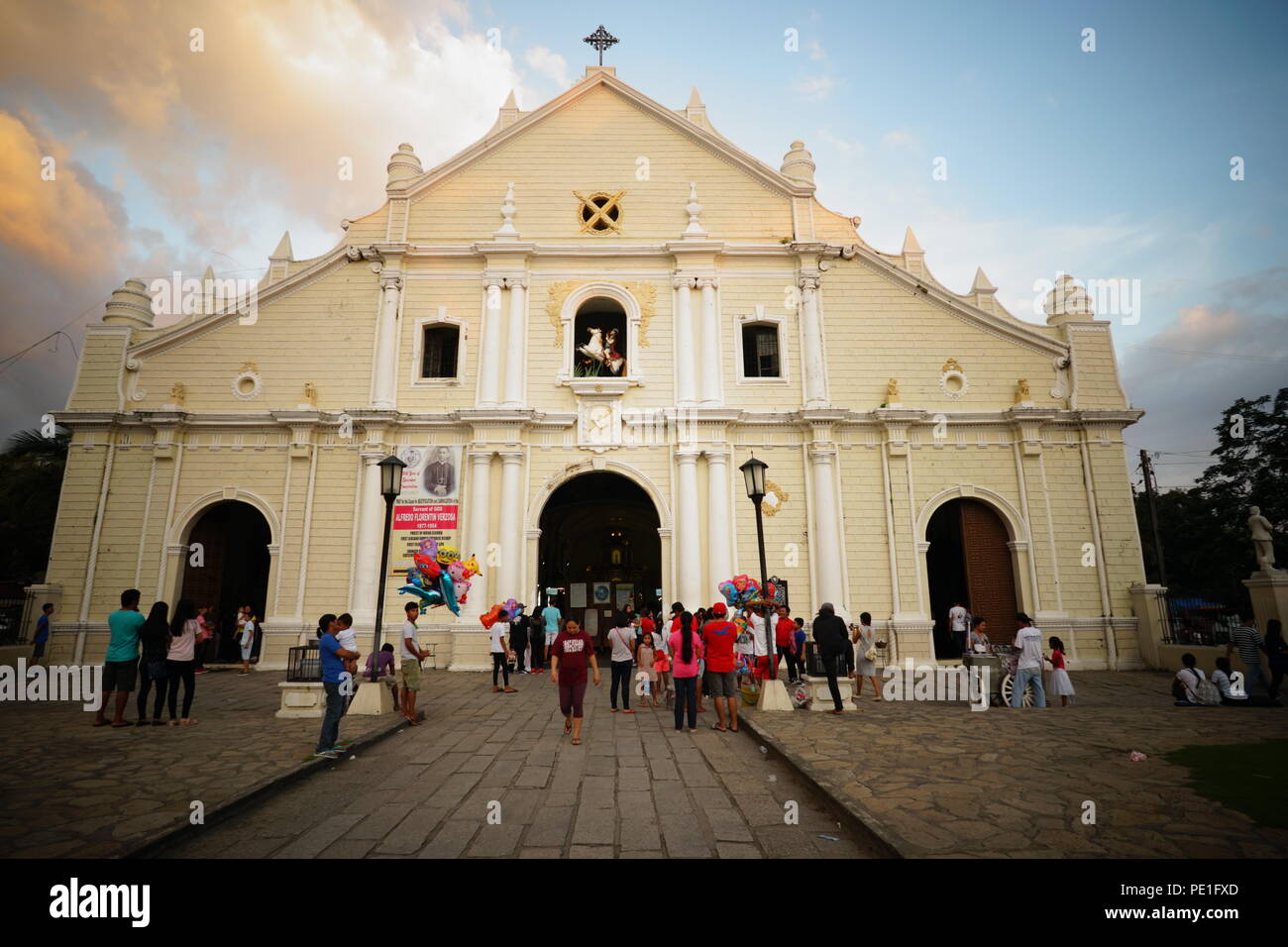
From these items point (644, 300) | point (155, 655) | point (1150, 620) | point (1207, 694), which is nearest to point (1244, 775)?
point (1207, 694)

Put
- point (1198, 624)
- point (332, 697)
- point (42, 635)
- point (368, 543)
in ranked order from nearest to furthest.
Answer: point (332, 697), point (42, 635), point (1198, 624), point (368, 543)

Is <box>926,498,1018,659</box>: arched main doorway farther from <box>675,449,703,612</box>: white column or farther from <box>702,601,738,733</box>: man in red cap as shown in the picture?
<box>702,601,738,733</box>: man in red cap

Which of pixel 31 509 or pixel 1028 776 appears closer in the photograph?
pixel 1028 776

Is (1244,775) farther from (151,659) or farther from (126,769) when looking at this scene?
(151,659)

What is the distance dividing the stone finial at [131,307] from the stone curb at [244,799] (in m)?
15.6

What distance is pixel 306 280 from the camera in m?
17.3

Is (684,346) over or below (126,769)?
over

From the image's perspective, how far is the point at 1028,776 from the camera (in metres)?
5.80

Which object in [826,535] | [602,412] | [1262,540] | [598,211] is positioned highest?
[598,211]

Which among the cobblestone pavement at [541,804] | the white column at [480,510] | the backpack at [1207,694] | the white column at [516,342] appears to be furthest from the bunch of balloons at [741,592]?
the white column at [516,342]

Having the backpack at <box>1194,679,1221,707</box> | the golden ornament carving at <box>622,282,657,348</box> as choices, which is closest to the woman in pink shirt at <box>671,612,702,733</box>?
the backpack at <box>1194,679,1221,707</box>

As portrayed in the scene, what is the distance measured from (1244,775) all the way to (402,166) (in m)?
20.9
